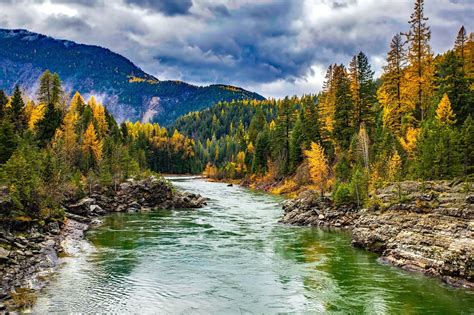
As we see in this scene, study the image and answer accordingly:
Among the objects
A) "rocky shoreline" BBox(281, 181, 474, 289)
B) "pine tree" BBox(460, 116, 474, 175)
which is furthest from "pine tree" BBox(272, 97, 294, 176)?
"pine tree" BBox(460, 116, 474, 175)

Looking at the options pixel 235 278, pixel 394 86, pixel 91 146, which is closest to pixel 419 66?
pixel 394 86

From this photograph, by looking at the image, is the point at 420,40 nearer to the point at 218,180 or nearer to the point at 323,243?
the point at 323,243

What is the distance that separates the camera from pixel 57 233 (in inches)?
1532

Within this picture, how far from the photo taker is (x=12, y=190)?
35.0 m

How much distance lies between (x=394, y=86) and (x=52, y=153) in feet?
165

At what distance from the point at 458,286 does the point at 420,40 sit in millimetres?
39869

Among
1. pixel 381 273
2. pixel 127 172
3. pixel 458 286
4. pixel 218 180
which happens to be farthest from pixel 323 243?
pixel 218 180

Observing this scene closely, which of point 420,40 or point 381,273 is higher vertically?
point 420,40

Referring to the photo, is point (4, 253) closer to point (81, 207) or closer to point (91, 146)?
point (81, 207)

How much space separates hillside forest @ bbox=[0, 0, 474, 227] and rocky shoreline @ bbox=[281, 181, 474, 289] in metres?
3.16

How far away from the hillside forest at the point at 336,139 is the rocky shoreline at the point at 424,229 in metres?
3.16

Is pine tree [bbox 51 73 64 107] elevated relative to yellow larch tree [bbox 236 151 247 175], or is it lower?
elevated

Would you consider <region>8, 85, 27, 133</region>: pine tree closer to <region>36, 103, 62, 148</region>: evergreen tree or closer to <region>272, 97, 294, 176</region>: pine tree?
<region>36, 103, 62, 148</region>: evergreen tree

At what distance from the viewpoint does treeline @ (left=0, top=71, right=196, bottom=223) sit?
122 feet
